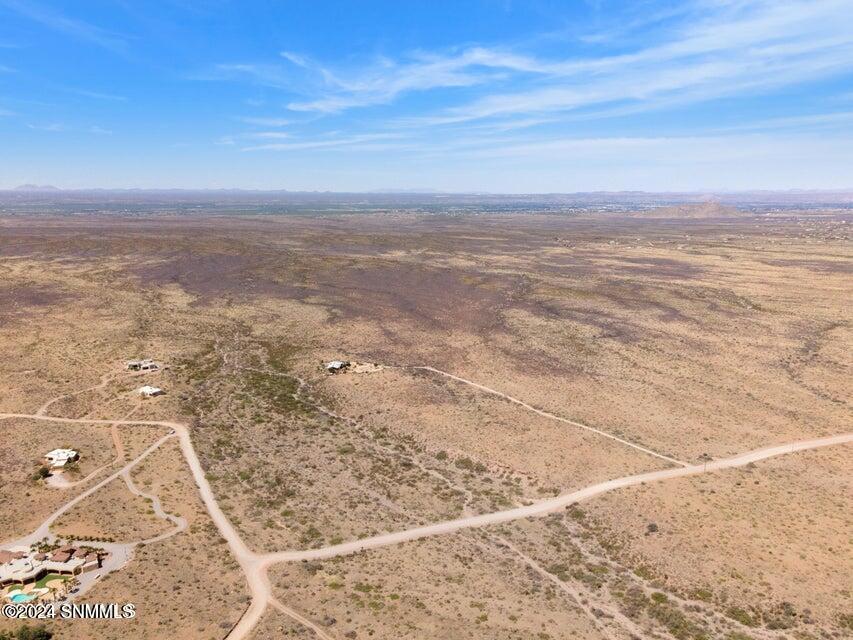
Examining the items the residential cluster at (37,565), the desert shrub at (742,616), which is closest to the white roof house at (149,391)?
the residential cluster at (37,565)

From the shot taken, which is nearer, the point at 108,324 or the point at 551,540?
the point at 551,540

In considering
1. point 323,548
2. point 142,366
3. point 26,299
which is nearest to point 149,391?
point 142,366

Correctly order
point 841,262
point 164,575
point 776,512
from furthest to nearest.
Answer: point 841,262 < point 776,512 < point 164,575

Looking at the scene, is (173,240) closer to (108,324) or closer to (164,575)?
(108,324)

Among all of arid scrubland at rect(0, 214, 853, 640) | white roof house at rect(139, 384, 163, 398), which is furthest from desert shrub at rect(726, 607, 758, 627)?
white roof house at rect(139, 384, 163, 398)

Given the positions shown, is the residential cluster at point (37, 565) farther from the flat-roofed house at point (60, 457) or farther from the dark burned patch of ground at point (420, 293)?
the dark burned patch of ground at point (420, 293)

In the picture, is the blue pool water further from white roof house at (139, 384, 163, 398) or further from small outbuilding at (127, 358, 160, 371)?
small outbuilding at (127, 358, 160, 371)

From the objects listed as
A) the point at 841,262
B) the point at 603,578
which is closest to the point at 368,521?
the point at 603,578
